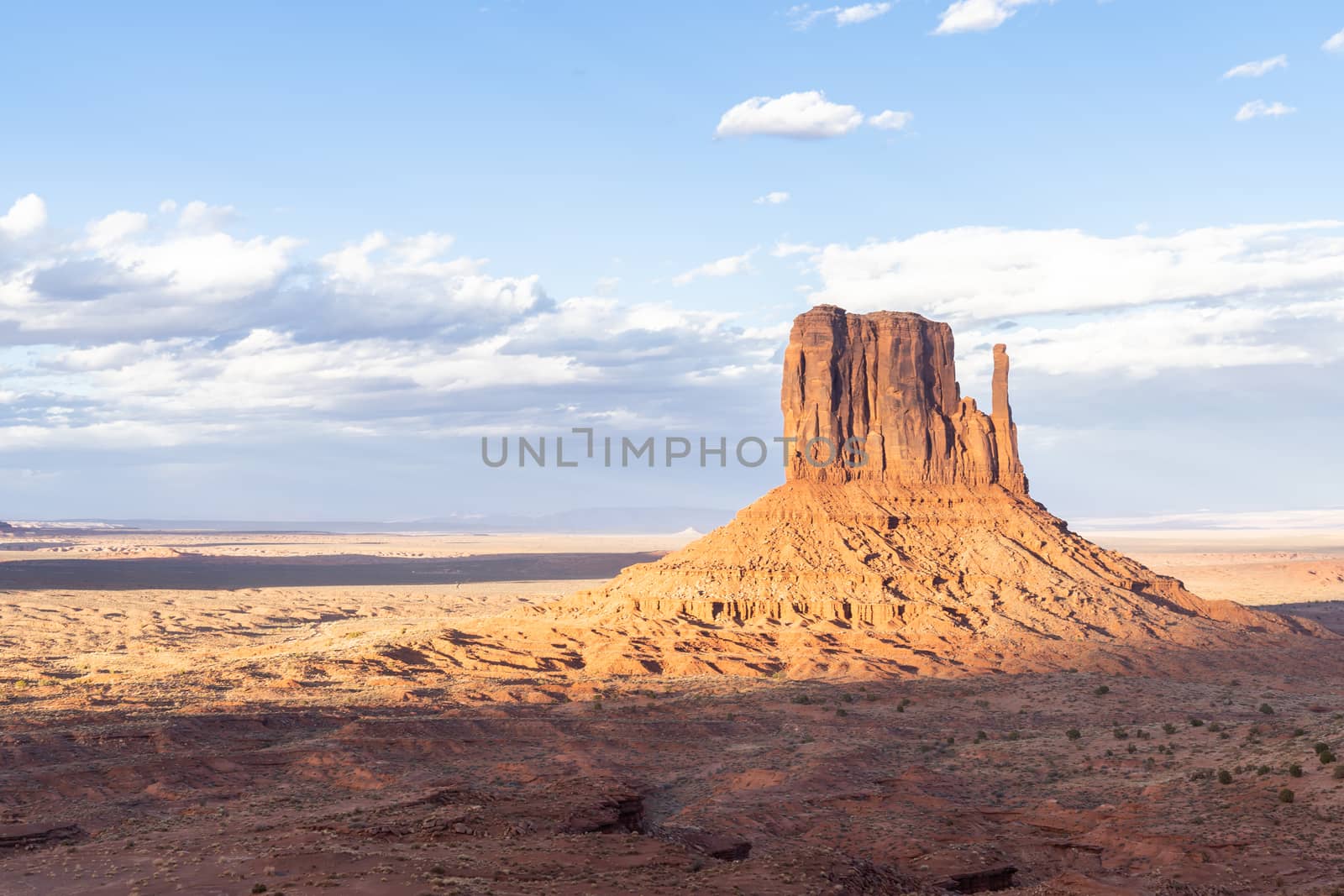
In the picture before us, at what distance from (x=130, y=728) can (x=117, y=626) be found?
4842 centimetres

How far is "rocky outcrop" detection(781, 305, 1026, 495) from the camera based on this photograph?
237 ft

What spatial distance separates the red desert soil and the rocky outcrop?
20 cm

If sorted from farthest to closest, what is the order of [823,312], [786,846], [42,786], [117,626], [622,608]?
[117,626] < [823,312] < [622,608] < [42,786] < [786,846]

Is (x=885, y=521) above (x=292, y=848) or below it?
above

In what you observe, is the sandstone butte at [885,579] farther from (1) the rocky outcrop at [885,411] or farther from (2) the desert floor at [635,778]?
(2) the desert floor at [635,778]

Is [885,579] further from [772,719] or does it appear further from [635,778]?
[635,778]

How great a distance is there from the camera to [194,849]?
23344 mm

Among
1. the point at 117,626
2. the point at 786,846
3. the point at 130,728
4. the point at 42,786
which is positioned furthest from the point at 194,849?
the point at 117,626

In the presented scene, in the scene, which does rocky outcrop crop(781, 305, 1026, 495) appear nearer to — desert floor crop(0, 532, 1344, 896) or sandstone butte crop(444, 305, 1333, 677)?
sandstone butte crop(444, 305, 1333, 677)

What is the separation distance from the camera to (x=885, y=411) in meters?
72.6

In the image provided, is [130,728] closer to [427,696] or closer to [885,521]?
[427,696]

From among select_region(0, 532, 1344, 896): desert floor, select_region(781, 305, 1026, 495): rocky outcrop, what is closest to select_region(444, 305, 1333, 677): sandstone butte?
select_region(781, 305, 1026, 495): rocky outcrop

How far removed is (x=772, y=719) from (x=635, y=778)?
12.2 meters

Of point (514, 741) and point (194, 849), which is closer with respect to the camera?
point (194, 849)
